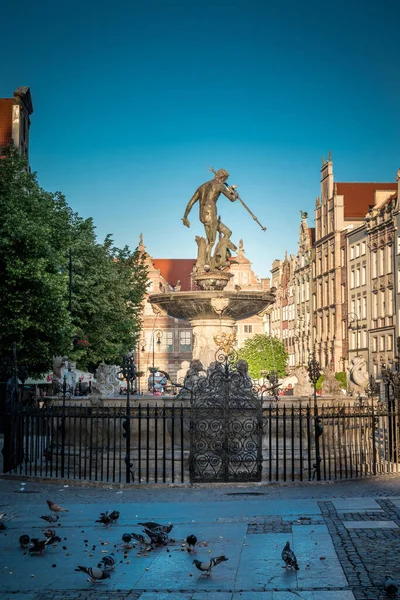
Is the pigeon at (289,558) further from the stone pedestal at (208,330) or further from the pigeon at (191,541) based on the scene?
the stone pedestal at (208,330)

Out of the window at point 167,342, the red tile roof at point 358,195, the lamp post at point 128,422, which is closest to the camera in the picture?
the lamp post at point 128,422

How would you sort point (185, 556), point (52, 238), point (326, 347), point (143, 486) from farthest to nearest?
point (326, 347) < point (52, 238) < point (143, 486) < point (185, 556)

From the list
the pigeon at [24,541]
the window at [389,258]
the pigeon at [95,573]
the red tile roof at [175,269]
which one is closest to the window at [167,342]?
the red tile roof at [175,269]

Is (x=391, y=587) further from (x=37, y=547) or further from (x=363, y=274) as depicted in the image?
(x=363, y=274)

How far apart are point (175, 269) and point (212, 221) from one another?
297 ft

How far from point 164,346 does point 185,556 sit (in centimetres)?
9120

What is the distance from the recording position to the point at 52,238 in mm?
38594

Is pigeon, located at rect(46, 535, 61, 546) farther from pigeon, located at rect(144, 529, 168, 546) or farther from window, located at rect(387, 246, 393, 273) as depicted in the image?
window, located at rect(387, 246, 393, 273)

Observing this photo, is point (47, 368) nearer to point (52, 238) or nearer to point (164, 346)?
point (52, 238)

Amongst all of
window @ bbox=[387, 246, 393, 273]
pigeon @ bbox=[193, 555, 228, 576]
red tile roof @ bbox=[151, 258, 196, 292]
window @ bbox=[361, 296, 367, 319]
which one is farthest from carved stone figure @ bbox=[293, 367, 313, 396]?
red tile roof @ bbox=[151, 258, 196, 292]

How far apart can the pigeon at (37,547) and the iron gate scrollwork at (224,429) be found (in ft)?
20.8

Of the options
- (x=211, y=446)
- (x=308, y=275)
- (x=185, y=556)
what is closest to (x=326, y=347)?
(x=308, y=275)

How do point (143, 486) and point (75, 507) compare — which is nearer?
point (75, 507)

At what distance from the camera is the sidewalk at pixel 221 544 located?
323 inches
